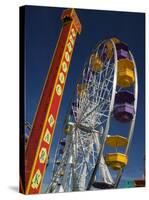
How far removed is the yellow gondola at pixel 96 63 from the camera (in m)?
8.37

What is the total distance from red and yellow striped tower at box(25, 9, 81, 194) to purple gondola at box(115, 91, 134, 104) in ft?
2.50

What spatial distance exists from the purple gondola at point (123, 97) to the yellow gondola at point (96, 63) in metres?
0.39

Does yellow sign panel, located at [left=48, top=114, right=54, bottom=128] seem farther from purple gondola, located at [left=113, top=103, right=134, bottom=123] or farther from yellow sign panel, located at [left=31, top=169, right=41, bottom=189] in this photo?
purple gondola, located at [left=113, top=103, right=134, bottom=123]

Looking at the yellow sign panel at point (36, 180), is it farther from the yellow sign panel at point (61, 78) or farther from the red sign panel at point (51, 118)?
the yellow sign panel at point (61, 78)

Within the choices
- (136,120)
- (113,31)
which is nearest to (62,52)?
(113,31)

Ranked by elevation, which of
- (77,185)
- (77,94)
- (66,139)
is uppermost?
(77,94)

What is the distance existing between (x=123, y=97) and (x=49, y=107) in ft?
3.54

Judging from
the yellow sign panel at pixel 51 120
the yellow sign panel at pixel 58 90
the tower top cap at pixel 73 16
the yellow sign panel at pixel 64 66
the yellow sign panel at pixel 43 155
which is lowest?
the yellow sign panel at pixel 43 155

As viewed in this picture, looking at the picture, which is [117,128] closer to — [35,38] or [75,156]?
[75,156]

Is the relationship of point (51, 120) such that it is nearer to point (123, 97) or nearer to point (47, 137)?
point (47, 137)

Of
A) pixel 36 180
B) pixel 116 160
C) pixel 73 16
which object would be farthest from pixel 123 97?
pixel 36 180

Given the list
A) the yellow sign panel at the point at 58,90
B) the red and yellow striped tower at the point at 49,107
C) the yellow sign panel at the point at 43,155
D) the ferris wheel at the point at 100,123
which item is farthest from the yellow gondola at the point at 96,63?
the yellow sign panel at the point at 43,155

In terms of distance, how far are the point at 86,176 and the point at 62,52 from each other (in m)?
1.45

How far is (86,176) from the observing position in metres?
8.27
